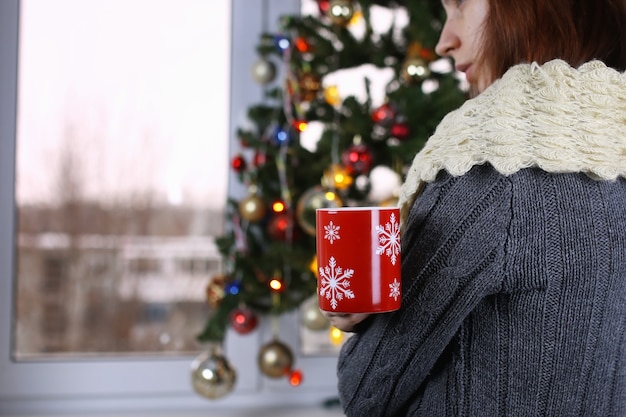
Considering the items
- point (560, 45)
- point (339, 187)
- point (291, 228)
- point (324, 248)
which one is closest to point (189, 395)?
point (291, 228)

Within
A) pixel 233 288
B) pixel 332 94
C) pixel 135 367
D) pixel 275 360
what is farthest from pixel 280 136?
pixel 135 367

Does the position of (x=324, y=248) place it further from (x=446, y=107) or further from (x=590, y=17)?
(x=446, y=107)

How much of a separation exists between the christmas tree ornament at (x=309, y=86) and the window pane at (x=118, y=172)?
333 millimetres

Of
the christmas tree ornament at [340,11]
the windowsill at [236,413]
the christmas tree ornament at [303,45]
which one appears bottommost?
the windowsill at [236,413]

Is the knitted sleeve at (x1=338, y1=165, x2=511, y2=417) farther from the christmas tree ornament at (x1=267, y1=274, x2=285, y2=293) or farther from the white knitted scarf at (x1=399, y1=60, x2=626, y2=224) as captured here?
the christmas tree ornament at (x1=267, y1=274, x2=285, y2=293)

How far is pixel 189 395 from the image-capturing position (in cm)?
185

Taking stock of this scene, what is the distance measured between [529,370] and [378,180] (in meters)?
1.16

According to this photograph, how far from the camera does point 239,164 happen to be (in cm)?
172

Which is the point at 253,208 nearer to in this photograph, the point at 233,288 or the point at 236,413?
the point at 233,288

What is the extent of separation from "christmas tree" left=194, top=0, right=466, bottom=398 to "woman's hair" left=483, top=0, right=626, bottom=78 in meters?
0.66

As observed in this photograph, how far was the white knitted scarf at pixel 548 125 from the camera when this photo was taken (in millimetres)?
734

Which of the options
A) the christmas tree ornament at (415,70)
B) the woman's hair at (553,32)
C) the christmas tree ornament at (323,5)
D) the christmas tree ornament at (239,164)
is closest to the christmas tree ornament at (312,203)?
the christmas tree ornament at (239,164)

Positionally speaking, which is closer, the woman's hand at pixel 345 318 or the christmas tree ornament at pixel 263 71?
the woman's hand at pixel 345 318

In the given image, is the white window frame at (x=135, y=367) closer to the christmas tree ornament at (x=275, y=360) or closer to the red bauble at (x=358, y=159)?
the christmas tree ornament at (x=275, y=360)
